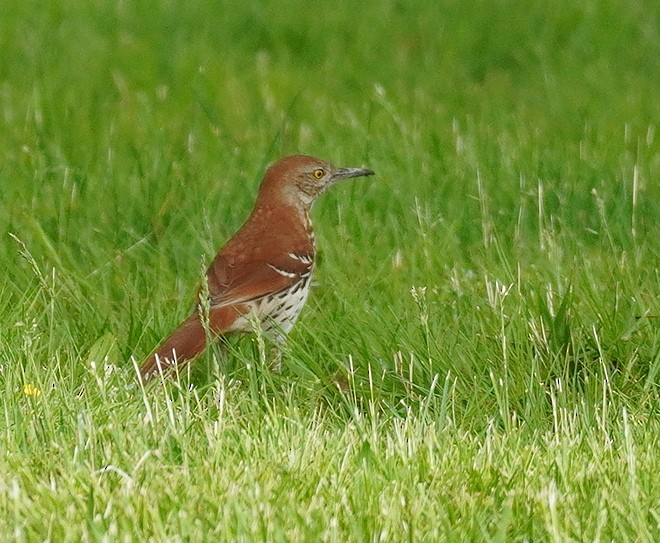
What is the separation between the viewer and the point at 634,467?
3.67 meters

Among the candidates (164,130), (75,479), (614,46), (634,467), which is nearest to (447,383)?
(634,467)

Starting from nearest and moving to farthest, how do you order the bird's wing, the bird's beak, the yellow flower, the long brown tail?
the yellow flower
the long brown tail
the bird's wing
the bird's beak

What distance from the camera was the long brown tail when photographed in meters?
4.83

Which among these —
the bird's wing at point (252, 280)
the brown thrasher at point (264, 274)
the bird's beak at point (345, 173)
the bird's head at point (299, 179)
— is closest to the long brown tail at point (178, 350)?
the brown thrasher at point (264, 274)

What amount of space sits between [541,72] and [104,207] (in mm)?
4178

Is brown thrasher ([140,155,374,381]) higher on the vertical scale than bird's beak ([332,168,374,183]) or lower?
lower

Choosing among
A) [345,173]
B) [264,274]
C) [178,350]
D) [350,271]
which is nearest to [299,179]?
[345,173]

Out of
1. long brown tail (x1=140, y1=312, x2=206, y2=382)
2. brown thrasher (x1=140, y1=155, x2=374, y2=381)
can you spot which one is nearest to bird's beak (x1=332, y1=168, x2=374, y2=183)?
brown thrasher (x1=140, y1=155, x2=374, y2=381)

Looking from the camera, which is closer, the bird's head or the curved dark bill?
the bird's head

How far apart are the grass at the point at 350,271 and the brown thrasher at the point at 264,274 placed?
5.7 inches

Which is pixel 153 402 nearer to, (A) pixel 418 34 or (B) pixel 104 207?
(B) pixel 104 207

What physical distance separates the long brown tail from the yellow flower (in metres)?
0.51

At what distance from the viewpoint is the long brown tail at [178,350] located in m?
4.83

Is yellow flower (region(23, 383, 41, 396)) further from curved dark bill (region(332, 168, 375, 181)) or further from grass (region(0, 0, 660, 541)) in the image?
curved dark bill (region(332, 168, 375, 181))
